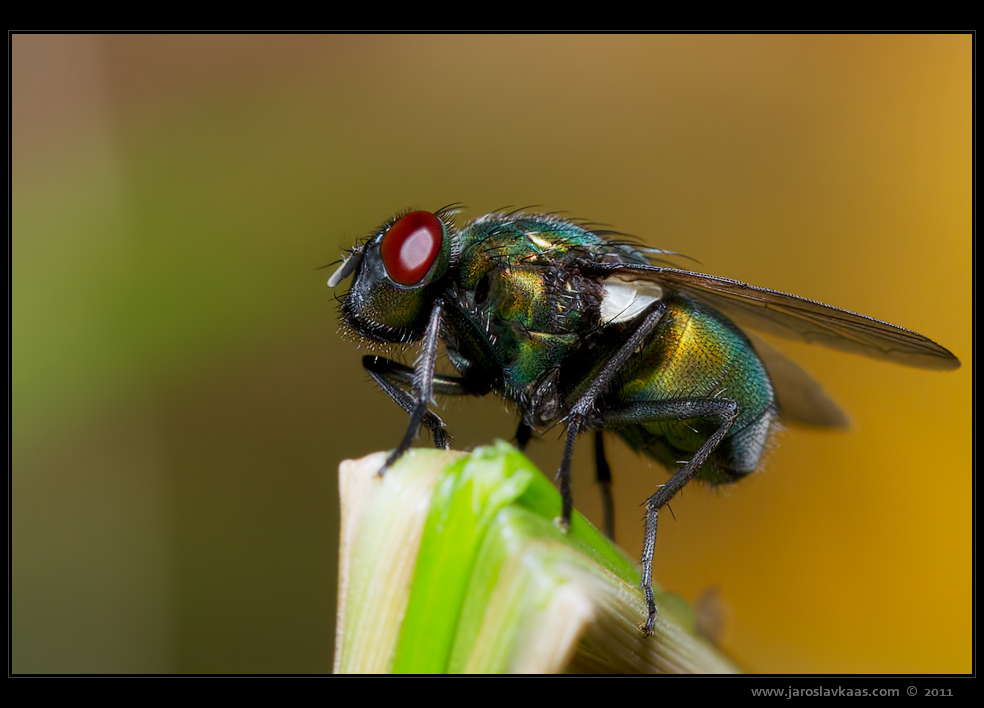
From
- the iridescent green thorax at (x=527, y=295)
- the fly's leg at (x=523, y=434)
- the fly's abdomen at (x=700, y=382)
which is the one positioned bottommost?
the fly's leg at (x=523, y=434)

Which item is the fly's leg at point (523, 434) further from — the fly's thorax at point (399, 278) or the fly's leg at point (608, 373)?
the fly's thorax at point (399, 278)

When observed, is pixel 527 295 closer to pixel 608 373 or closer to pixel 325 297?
pixel 608 373

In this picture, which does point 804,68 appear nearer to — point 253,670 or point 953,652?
point 953,652

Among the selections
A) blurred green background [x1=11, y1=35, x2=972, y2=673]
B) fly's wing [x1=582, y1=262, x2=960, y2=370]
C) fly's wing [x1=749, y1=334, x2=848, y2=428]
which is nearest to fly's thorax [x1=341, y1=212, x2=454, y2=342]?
fly's wing [x1=582, y1=262, x2=960, y2=370]

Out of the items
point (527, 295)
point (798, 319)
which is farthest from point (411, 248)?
point (798, 319)

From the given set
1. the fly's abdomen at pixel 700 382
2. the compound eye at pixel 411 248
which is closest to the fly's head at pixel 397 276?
the compound eye at pixel 411 248

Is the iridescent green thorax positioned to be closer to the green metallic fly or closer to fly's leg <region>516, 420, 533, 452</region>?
the green metallic fly

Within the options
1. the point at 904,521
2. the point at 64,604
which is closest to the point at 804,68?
the point at 904,521
